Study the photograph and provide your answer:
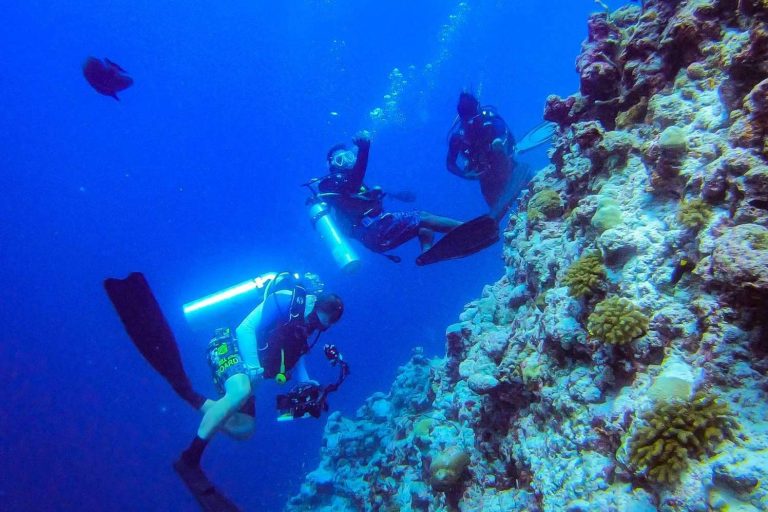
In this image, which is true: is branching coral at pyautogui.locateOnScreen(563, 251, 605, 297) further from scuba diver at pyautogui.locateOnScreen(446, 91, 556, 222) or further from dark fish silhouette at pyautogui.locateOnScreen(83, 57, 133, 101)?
dark fish silhouette at pyautogui.locateOnScreen(83, 57, 133, 101)

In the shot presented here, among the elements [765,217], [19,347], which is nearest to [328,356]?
[765,217]

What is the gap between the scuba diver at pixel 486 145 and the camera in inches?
318

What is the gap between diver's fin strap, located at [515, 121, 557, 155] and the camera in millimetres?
7764

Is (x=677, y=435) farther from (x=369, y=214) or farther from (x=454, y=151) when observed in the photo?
(x=454, y=151)

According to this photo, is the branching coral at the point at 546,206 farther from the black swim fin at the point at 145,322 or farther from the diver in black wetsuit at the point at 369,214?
the black swim fin at the point at 145,322

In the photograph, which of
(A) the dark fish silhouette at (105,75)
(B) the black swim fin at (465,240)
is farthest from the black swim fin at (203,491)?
(A) the dark fish silhouette at (105,75)

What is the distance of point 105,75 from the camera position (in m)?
6.67

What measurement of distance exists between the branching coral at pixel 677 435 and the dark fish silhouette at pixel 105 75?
26.4 ft

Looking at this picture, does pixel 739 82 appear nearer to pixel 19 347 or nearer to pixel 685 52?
pixel 685 52

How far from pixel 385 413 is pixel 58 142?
120 meters

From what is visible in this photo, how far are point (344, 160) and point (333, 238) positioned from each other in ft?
4.76

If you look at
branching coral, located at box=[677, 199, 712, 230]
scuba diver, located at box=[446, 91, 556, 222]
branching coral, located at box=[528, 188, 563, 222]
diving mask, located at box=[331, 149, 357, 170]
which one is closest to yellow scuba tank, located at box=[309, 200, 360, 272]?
diving mask, located at box=[331, 149, 357, 170]

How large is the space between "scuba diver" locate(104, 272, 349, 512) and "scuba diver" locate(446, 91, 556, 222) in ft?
13.9

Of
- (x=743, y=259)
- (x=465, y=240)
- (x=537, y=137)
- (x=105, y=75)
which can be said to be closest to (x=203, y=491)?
(x=465, y=240)
